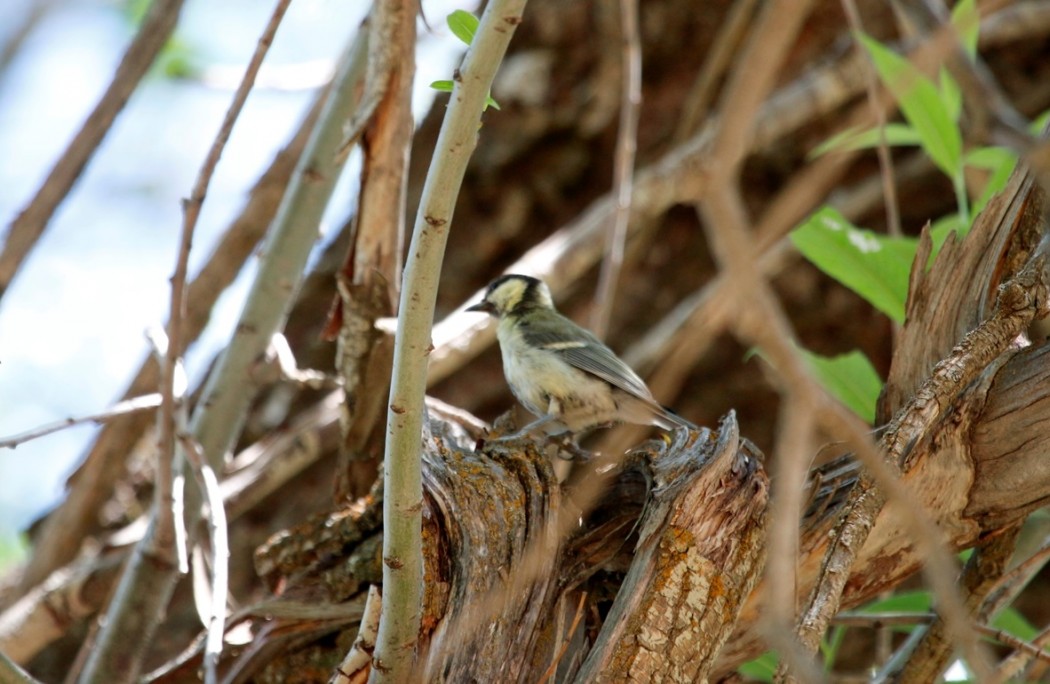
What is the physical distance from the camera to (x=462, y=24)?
1554 mm

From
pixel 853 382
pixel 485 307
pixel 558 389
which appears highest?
pixel 485 307

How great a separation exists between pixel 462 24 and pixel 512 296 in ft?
5.53

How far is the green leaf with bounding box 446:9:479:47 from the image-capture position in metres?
1.54

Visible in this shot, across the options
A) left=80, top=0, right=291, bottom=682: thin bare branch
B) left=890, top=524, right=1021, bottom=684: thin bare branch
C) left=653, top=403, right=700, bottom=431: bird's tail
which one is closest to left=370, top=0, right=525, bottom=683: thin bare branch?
left=80, top=0, right=291, bottom=682: thin bare branch

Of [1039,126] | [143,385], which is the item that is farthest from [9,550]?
[1039,126]

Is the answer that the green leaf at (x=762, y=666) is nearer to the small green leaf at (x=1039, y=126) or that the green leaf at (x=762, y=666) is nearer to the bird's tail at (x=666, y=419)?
the bird's tail at (x=666, y=419)

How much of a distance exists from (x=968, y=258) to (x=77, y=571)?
2.38 meters

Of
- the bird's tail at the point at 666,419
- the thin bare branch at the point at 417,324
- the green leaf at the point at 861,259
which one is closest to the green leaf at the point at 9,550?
the bird's tail at the point at 666,419

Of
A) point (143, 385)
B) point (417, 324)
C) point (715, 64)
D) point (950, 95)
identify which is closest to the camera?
point (417, 324)

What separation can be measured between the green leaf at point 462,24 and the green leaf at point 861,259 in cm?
99

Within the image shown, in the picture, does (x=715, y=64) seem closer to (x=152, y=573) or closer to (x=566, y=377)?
(x=566, y=377)

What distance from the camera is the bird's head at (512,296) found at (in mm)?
3152

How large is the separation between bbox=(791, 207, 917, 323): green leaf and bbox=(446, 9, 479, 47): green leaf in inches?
38.9

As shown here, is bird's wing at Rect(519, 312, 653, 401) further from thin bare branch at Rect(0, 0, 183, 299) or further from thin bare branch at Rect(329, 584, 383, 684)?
thin bare branch at Rect(0, 0, 183, 299)
